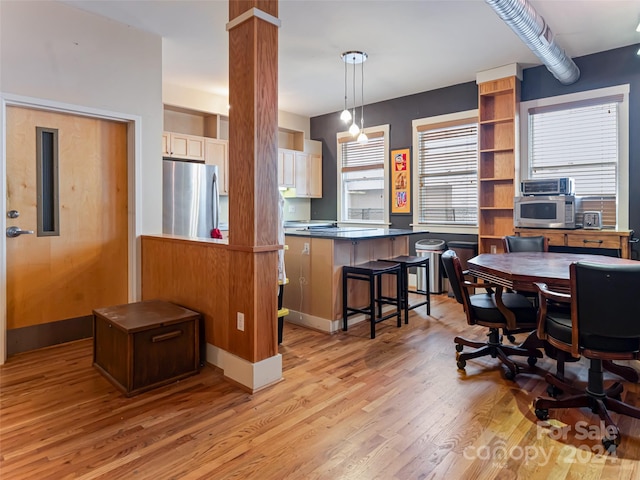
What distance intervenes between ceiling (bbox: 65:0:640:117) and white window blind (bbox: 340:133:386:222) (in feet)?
4.39

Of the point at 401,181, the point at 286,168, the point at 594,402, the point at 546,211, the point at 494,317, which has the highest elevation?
the point at 286,168

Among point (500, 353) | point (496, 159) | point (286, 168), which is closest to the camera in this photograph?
point (500, 353)

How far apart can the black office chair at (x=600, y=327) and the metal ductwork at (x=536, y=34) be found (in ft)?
6.65

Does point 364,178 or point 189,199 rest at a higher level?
point 364,178

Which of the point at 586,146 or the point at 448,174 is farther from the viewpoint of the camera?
the point at 448,174

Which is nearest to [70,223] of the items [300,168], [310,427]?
[310,427]

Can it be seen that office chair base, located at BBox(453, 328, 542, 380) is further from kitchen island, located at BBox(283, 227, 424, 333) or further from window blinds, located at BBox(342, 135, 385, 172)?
window blinds, located at BBox(342, 135, 385, 172)

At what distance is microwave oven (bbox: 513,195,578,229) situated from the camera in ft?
13.6

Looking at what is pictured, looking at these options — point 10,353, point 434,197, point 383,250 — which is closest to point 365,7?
point 383,250

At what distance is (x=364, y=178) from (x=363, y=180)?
0.13 feet

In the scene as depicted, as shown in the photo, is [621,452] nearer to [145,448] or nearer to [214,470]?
[214,470]

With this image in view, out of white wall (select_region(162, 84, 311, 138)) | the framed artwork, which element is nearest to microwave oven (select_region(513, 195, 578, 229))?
the framed artwork

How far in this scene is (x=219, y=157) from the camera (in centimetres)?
571

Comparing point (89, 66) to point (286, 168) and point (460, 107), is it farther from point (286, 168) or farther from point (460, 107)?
point (460, 107)
